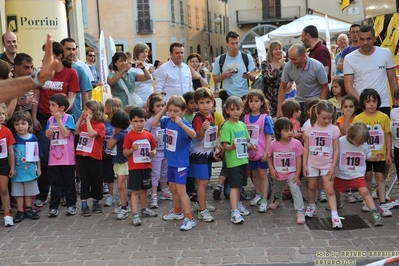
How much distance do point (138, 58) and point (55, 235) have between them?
4.01 m

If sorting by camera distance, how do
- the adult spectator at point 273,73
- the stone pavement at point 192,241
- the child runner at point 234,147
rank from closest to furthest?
the stone pavement at point 192,241 → the child runner at point 234,147 → the adult spectator at point 273,73

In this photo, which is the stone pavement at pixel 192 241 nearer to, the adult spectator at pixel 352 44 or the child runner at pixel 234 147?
the child runner at pixel 234 147

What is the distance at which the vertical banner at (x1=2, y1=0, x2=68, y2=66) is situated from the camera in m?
10.5

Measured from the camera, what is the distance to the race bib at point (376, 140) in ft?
21.9

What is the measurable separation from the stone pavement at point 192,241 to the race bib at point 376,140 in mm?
780

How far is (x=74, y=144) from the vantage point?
294 inches

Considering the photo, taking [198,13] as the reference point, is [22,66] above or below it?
below

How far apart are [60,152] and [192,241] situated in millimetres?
2219

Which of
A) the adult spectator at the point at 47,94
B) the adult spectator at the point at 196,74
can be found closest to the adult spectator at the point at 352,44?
the adult spectator at the point at 196,74

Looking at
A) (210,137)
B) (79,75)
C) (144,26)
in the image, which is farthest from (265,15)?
(210,137)

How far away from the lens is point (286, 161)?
22.1ft

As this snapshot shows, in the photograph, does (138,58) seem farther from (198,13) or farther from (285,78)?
(198,13)

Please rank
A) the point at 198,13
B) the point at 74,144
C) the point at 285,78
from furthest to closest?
1. the point at 198,13
2. the point at 285,78
3. the point at 74,144

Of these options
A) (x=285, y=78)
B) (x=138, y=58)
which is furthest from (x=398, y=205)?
(x=138, y=58)
